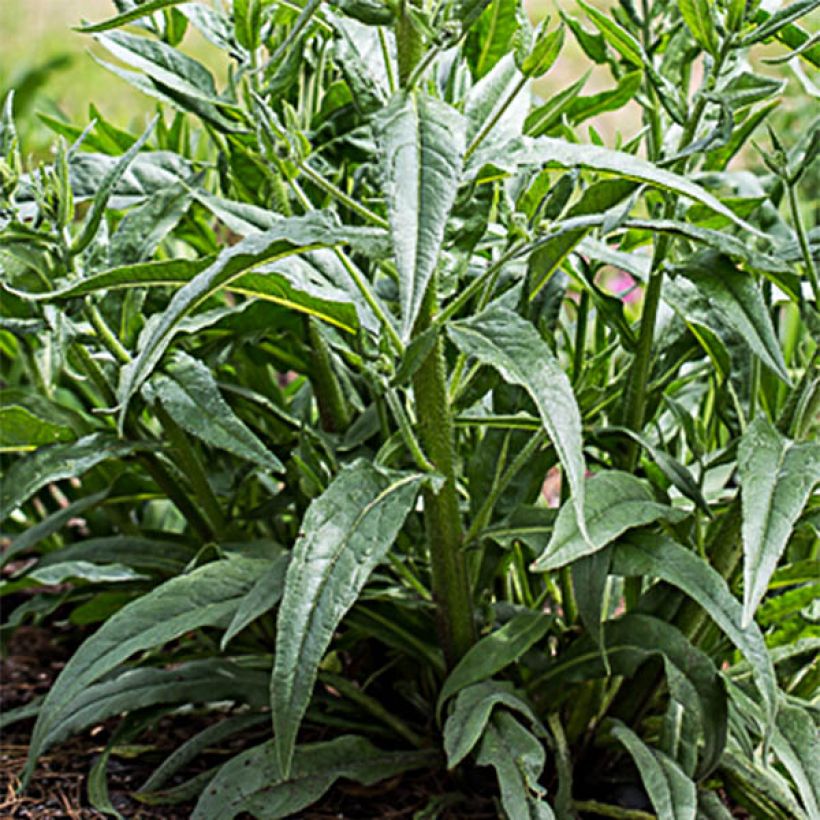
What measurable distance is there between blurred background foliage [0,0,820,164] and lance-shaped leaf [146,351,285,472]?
5.71 feet

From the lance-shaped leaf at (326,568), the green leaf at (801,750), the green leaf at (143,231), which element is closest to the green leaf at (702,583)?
the green leaf at (801,750)

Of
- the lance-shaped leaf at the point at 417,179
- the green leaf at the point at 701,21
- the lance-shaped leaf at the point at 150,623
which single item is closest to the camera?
the lance-shaped leaf at the point at 417,179

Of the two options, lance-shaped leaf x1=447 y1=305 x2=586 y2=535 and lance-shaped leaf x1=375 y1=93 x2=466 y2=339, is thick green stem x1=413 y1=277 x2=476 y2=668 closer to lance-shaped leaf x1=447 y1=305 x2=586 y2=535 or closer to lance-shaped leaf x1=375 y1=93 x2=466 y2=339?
lance-shaped leaf x1=447 y1=305 x2=586 y2=535

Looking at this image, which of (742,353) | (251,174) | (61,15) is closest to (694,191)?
(742,353)

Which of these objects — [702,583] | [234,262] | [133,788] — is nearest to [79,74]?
[133,788]

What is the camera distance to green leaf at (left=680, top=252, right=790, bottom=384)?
3.67ft

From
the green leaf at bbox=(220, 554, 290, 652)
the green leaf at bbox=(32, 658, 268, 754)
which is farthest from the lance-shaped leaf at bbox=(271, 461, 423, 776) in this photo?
the green leaf at bbox=(32, 658, 268, 754)

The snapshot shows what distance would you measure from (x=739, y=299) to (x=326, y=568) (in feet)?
1.49

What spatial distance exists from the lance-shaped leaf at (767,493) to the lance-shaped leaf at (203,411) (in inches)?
17.9

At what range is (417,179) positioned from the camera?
921mm

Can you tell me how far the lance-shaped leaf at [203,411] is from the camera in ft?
4.09

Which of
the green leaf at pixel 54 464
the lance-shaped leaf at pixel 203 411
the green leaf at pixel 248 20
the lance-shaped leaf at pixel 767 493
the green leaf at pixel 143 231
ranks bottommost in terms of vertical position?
the green leaf at pixel 54 464

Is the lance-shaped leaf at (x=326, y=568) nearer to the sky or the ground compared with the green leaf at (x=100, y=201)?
nearer to the ground

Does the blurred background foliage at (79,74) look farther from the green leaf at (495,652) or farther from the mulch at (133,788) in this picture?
the green leaf at (495,652)
